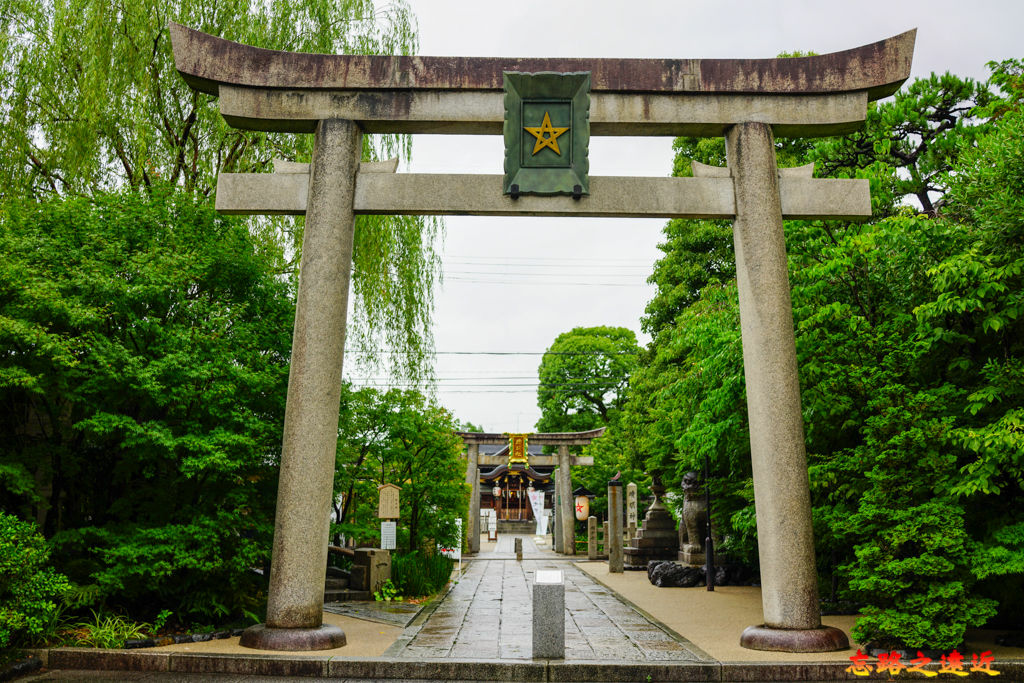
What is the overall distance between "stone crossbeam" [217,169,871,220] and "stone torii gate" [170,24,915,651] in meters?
0.02

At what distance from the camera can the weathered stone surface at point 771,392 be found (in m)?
7.92

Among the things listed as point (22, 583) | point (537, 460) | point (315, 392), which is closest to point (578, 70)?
point (315, 392)

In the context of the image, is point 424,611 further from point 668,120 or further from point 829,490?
point 668,120

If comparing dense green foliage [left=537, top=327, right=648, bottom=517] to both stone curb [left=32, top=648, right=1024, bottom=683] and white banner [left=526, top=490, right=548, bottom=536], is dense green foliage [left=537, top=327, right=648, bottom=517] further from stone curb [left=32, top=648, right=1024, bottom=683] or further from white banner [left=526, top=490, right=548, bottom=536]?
stone curb [left=32, top=648, right=1024, bottom=683]

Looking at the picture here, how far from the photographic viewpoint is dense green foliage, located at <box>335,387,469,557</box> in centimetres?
1284

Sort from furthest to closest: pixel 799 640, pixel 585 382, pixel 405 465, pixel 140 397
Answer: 1. pixel 585 382
2. pixel 405 465
3. pixel 140 397
4. pixel 799 640

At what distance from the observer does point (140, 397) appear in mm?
8625

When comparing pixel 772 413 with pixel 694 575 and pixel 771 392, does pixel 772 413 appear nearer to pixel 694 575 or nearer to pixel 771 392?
pixel 771 392

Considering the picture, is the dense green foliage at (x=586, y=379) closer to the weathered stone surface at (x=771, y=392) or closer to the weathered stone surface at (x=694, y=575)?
the weathered stone surface at (x=694, y=575)

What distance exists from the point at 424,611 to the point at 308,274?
5.85m

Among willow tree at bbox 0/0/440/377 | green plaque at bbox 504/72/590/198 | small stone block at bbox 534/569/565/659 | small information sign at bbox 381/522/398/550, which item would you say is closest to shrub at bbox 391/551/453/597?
small information sign at bbox 381/522/398/550

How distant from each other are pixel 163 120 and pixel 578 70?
725 cm

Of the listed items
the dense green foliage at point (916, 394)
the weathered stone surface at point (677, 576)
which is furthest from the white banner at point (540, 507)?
the dense green foliage at point (916, 394)

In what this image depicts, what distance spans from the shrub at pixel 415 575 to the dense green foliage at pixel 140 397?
3.61 metres
